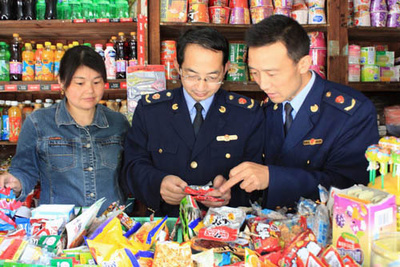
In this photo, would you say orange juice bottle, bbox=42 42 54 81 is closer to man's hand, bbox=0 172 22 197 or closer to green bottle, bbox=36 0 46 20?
green bottle, bbox=36 0 46 20

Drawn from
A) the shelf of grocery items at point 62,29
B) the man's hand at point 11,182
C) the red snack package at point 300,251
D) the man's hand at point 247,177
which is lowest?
the man's hand at point 11,182

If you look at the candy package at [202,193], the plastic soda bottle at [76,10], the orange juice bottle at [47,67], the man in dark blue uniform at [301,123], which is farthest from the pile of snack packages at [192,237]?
the plastic soda bottle at [76,10]

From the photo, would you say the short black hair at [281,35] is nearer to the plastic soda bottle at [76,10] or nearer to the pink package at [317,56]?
the pink package at [317,56]

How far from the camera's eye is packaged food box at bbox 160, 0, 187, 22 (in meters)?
2.94

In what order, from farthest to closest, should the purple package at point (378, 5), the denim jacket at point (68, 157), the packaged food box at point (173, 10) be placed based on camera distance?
the purple package at point (378, 5) < the packaged food box at point (173, 10) < the denim jacket at point (68, 157)

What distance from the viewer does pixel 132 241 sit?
992 mm

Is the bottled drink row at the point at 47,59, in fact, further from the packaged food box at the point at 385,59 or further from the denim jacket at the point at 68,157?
the packaged food box at the point at 385,59

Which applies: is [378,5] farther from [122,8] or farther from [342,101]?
[122,8]

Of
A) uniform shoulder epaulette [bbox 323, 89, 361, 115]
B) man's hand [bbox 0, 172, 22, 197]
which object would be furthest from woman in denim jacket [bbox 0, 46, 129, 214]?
uniform shoulder epaulette [bbox 323, 89, 361, 115]

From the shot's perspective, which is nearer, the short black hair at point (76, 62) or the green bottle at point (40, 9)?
the short black hair at point (76, 62)

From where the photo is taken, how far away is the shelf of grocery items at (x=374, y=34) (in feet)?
10.3

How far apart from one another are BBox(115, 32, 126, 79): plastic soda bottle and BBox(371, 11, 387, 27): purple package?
2.10m

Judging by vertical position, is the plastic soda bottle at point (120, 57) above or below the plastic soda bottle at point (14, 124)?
above

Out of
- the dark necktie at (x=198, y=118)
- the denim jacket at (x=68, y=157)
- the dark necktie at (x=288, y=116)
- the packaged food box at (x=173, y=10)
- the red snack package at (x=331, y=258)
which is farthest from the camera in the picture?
the packaged food box at (x=173, y=10)
